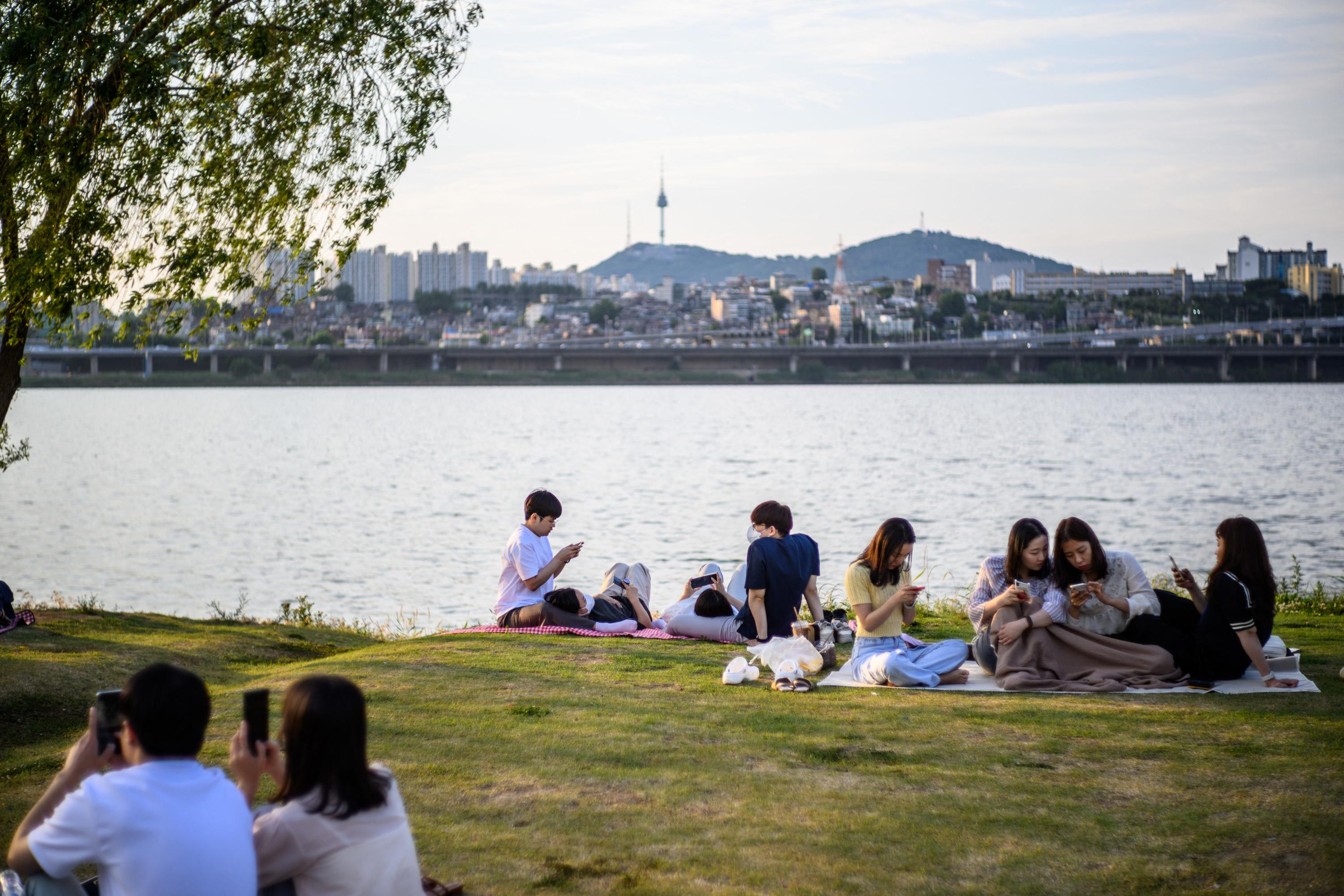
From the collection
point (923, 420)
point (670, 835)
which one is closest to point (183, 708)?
point (670, 835)

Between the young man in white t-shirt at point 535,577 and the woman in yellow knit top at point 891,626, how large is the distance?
2392 mm

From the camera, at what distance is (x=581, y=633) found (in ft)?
31.1

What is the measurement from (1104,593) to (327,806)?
5413mm

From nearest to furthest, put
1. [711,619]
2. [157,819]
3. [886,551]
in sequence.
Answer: [157,819] < [886,551] < [711,619]

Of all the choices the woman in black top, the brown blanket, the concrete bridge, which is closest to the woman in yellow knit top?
the brown blanket

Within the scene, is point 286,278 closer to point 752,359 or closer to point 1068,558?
point 1068,558

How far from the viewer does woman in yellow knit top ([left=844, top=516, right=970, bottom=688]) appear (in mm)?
7547

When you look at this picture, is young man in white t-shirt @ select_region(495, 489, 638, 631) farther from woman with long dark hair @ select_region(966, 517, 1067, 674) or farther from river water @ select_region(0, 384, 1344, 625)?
river water @ select_region(0, 384, 1344, 625)

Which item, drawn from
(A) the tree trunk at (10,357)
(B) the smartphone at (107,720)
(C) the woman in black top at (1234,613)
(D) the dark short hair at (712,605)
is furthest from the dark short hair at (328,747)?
(A) the tree trunk at (10,357)

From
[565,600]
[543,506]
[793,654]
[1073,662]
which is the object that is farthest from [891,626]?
[565,600]

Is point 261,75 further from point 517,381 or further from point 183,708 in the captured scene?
point 517,381

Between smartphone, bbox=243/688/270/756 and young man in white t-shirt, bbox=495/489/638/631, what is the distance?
567 cm

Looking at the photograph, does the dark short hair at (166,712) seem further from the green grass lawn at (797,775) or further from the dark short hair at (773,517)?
the dark short hair at (773,517)

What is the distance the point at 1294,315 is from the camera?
545 feet
